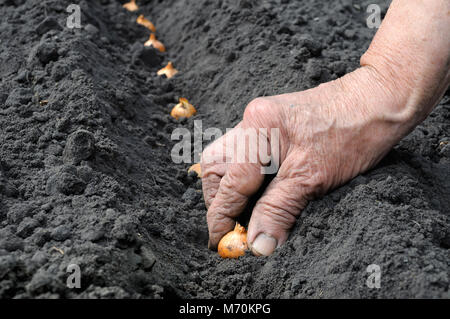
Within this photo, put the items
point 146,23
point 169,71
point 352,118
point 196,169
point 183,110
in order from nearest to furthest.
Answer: point 352,118, point 196,169, point 183,110, point 169,71, point 146,23

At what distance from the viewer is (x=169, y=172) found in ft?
10.4

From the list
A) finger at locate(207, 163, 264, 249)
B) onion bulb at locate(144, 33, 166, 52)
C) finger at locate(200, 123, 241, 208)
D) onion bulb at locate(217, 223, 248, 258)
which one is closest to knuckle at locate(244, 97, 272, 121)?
finger at locate(200, 123, 241, 208)

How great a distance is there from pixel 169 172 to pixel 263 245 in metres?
1.01

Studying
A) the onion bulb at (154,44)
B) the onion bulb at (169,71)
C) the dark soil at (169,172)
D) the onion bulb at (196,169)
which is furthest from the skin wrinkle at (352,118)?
the onion bulb at (154,44)

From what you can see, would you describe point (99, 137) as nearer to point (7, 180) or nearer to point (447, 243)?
point (7, 180)

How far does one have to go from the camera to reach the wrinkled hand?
232 centimetres

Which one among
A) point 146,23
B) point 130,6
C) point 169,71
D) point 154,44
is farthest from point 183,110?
point 130,6

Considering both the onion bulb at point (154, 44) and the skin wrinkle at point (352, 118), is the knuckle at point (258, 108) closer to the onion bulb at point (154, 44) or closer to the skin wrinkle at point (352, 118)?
the skin wrinkle at point (352, 118)

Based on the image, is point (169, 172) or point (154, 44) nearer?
point (169, 172)

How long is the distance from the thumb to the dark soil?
61mm

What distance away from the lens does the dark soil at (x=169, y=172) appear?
1.96m

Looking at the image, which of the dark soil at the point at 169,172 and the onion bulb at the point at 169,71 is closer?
the dark soil at the point at 169,172

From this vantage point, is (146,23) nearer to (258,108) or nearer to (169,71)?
(169,71)
